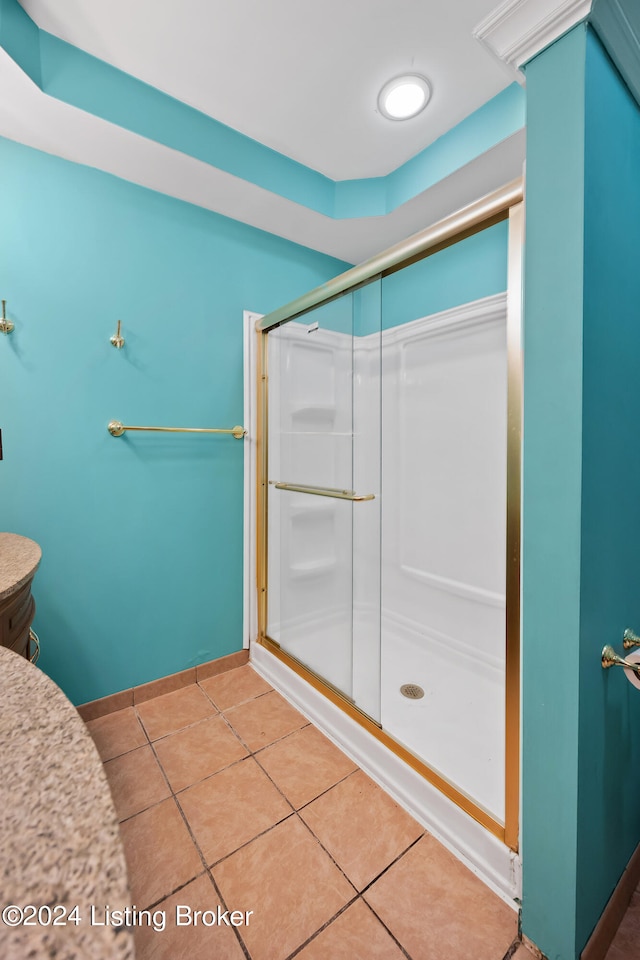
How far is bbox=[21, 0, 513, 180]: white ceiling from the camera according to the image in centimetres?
114

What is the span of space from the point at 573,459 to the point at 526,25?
852 millimetres

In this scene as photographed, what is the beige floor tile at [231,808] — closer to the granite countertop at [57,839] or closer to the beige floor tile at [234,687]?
the beige floor tile at [234,687]

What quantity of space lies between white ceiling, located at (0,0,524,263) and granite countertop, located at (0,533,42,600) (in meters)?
1.35

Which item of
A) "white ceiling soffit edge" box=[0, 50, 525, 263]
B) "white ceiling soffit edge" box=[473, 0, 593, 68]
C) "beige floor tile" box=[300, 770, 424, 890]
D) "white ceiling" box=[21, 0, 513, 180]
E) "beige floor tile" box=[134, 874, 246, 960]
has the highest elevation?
"white ceiling" box=[21, 0, 513, 180]

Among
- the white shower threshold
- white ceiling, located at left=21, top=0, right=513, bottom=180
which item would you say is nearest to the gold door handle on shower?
the white shower threshold

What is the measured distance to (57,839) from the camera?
0.31 meters

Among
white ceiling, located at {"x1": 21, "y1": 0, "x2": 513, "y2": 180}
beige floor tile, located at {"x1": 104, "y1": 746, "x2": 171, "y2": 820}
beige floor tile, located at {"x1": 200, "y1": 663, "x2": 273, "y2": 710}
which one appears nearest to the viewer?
white ceiling, located at {"x1": 21, "y1": 0, "x2": 513, "y2": 180}

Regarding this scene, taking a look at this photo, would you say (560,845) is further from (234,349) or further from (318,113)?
(318,113)

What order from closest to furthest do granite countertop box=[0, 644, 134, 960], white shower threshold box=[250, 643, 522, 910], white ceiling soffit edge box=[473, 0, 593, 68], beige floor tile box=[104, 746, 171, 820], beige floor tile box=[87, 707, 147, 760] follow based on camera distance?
granite countertop box=[0, 644, 134, 960] → white ceiling soffit edge box=[473, 0, 593, 68] → white shower threshold box=[250, 643, 522, 910] → beige floor tile box=[104, 746, 171, 820] → beige floor tile box=[87, 707, 147, 760]

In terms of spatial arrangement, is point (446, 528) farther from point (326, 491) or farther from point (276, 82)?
point (276, 82)

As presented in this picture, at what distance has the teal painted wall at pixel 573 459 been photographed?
2.56 feet

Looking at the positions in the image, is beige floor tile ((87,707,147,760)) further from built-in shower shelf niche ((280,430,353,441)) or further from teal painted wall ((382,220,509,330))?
teal painted wall ((382,220,509,330))

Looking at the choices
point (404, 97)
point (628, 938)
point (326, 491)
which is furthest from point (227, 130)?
point (628, 938)

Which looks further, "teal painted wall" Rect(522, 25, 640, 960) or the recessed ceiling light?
the recessed ceiling light
